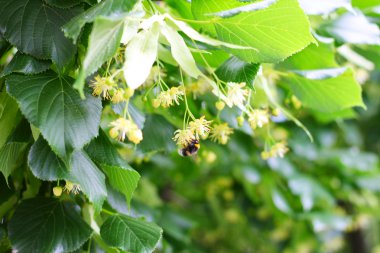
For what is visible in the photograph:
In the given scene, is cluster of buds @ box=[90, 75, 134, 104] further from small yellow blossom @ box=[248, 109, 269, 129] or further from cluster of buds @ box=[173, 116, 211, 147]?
small yellow blossom @ box=[248, 109, 269, 129]

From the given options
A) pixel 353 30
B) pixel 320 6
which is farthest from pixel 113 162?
pixel 353 30

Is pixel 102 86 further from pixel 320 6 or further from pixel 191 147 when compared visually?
pixel 320 6

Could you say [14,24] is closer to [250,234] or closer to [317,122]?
[317,122]

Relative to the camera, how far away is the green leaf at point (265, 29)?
870 mm

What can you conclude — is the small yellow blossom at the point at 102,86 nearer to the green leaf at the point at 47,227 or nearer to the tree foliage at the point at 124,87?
the tree foliage at the point at 124,87

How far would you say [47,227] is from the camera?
3.36 feet

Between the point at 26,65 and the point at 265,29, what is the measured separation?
42cm

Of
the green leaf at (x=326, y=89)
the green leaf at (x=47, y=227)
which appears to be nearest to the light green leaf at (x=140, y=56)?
the green leaf at (x=47, y=227)

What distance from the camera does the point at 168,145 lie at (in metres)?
1.28

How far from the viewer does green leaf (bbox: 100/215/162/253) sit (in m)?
0.96

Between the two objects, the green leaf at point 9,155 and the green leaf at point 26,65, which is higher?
the green leaf at point 26,65

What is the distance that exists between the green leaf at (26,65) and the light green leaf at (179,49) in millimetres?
226

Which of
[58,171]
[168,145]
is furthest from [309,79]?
[58,171]

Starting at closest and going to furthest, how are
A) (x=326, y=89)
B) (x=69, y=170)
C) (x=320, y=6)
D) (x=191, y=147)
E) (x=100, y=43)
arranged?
(x=100, y=43) < (x=69, y=170) < (x=191, y=147) < (x=320, y=6) < (x=326, y=89)
